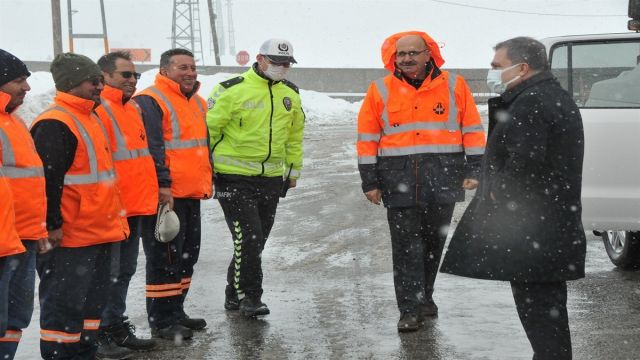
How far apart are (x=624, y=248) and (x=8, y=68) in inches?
221

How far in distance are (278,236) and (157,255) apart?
4.14 metres

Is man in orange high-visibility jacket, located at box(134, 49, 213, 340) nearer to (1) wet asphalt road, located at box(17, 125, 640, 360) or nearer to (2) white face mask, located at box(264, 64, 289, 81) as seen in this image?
(1) wet asphalt road, located at box(17, 125, 640, 360)

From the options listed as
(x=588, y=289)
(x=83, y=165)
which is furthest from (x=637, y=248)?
(x=83, y=165)

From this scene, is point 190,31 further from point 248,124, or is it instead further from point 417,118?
point 417,118

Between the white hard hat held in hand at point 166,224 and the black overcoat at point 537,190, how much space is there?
2.23 meters

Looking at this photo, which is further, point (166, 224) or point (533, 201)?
point (166, 224)

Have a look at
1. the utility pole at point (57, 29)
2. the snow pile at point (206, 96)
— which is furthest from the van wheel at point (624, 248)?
the utility pole at point (57, 29)

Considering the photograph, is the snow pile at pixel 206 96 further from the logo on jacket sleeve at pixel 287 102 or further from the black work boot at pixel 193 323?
the black work boot at pixel 193 323

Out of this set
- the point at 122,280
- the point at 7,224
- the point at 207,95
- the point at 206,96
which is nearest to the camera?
the point at 7,224

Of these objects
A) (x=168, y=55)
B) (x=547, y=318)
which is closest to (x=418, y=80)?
(x=168, y=55)

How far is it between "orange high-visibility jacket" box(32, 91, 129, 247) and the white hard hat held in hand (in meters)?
0.80

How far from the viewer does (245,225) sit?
7047 mm

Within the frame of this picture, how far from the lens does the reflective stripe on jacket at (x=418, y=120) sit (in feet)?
21.9

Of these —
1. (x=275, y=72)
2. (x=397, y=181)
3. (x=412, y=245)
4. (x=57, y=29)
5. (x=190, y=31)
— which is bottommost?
(x=412, y=245)
